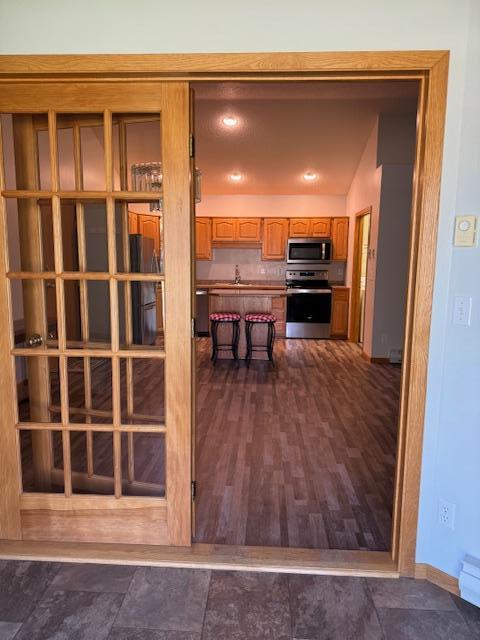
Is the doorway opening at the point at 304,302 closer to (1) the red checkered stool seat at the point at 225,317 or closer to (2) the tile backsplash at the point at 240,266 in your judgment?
(2) the tile backsplash at the point at 240,266

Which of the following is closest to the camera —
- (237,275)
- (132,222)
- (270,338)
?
(132,222)

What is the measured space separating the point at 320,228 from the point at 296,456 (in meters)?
5.47

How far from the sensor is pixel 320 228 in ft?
25.3

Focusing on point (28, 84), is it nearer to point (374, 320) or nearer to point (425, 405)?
point (425, 405)

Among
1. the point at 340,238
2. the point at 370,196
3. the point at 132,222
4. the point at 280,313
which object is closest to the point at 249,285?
the point at 280,313

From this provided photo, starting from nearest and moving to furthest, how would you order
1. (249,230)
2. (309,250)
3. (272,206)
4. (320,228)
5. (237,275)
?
(309,250) → (320,228) → (249,230) → (272,206) → (237,275)

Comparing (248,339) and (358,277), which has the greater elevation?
(358,277)

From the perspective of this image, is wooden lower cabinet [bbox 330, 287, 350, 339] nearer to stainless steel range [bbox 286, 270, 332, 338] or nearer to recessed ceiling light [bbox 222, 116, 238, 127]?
stainless steel range [bbox 286, 270, 332, 338]

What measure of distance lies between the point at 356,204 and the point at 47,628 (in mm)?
6859

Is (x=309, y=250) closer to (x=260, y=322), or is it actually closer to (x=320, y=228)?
(x=320, y=228)

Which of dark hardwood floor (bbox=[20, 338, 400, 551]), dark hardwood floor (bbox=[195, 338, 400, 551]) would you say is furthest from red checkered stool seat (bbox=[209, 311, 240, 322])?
dark hardwood floor (bbox=[20, 338, 400, 551])

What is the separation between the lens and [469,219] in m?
1.67

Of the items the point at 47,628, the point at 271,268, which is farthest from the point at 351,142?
the point at 47,628

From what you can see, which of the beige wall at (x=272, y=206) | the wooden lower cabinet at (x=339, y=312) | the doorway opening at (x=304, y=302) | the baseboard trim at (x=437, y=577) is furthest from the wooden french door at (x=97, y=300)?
the beige wall at (x=272, y=206)
